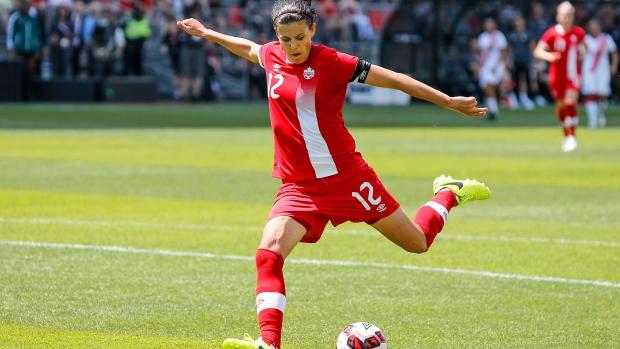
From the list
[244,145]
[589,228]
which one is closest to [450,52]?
[244,145]

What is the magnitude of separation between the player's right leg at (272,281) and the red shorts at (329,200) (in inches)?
2.9

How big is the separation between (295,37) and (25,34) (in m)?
32.6

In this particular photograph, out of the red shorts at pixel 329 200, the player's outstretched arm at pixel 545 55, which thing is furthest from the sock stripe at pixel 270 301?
the player's outstretched arm at pixel 545 55

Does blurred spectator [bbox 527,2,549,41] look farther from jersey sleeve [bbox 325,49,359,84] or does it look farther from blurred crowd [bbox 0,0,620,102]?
jersey sleeve [bbox 325,49,359,84]

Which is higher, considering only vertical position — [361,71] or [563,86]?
[361,71]

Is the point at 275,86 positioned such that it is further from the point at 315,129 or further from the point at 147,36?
the point at 147,36

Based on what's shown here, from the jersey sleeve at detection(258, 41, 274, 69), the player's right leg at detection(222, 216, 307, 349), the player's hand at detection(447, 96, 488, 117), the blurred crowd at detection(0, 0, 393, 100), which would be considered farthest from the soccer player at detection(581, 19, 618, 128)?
the player's right leg at detection(222, 216, 307, 349)

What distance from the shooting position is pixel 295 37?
812cm

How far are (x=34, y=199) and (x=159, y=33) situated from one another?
2792 centimetres

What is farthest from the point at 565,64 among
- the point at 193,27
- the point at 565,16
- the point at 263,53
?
the point at 263,53

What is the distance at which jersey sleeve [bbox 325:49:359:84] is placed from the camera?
823 cm

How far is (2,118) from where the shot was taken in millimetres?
33219

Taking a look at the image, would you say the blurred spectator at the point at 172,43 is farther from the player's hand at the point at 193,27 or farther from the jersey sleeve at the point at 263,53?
the jersey sleeve at the point at 263,53

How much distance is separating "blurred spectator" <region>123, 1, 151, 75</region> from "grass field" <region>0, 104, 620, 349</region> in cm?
1482
